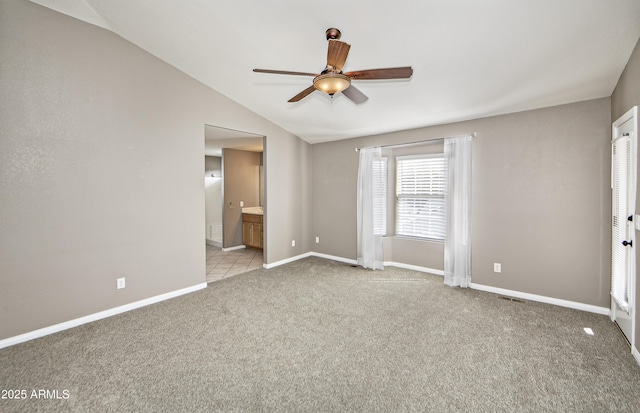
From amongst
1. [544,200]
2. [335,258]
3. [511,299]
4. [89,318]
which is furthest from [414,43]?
[89,318]

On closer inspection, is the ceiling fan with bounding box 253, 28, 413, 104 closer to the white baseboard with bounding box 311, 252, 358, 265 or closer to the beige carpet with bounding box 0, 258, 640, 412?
the beige carpet with bounding box 0, 258, 640, 412

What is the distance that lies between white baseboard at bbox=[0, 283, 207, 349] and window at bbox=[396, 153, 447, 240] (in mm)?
3570

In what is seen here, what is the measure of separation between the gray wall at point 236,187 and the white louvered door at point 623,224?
625 centimetres

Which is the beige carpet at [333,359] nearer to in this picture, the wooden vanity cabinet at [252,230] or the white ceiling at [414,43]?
the white ceiling at [414,43]

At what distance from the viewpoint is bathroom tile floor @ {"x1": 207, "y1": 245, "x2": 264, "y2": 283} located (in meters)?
4.52

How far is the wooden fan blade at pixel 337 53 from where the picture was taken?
1.86 m

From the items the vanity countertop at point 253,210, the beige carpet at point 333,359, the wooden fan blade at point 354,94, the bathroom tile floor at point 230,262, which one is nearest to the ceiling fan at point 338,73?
the wooden fan blade at point 354,94

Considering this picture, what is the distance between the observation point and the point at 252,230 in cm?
625

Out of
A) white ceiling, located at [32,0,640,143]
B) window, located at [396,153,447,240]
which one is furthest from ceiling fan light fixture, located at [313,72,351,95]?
window, located at [396,153,447,240]

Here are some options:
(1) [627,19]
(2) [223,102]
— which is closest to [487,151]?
(1) [627,19]

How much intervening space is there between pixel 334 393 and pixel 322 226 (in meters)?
3.87

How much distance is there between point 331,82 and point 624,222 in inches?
123

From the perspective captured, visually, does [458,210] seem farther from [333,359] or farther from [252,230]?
[252,230]

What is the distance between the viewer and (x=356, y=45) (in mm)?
2559
